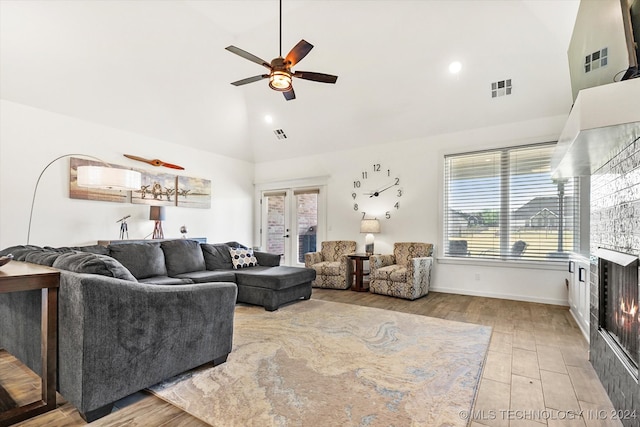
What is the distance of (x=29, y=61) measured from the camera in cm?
395

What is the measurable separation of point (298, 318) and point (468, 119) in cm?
428

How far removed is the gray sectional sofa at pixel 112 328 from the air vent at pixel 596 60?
317 cm

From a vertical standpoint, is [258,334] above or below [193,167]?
below

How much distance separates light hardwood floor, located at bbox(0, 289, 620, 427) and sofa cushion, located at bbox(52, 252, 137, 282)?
836 millimetres

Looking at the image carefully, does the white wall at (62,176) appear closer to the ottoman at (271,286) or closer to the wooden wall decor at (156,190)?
the wooden wall decor at (156,190)

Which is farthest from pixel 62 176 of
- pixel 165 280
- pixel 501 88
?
pixel 501 88

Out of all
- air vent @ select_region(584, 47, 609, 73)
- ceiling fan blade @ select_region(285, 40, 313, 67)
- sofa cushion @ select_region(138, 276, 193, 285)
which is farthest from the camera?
sofa cushion @ select_region(138, 276, 193, 285)

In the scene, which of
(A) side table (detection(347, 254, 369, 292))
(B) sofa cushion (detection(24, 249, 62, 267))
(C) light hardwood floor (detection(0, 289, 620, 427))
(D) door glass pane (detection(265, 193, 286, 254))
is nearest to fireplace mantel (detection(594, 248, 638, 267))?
(C) light hardwood floor (detection(0, 289, 620, 427))

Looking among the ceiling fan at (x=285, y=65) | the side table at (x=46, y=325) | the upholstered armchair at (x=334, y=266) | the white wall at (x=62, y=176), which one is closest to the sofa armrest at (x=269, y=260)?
the upholstered armchair at (x=334, y=266)

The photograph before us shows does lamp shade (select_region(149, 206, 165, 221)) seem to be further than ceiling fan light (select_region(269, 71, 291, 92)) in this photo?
Yes

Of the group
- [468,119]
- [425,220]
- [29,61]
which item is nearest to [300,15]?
[468,119]

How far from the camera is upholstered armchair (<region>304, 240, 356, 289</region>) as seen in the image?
19.3 ft

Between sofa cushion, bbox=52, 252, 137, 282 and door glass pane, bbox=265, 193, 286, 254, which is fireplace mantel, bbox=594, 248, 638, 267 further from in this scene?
door glass pane, bbox=265, 193, 286, 254

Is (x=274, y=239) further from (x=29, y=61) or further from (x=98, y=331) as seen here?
(x=98, y=331)
